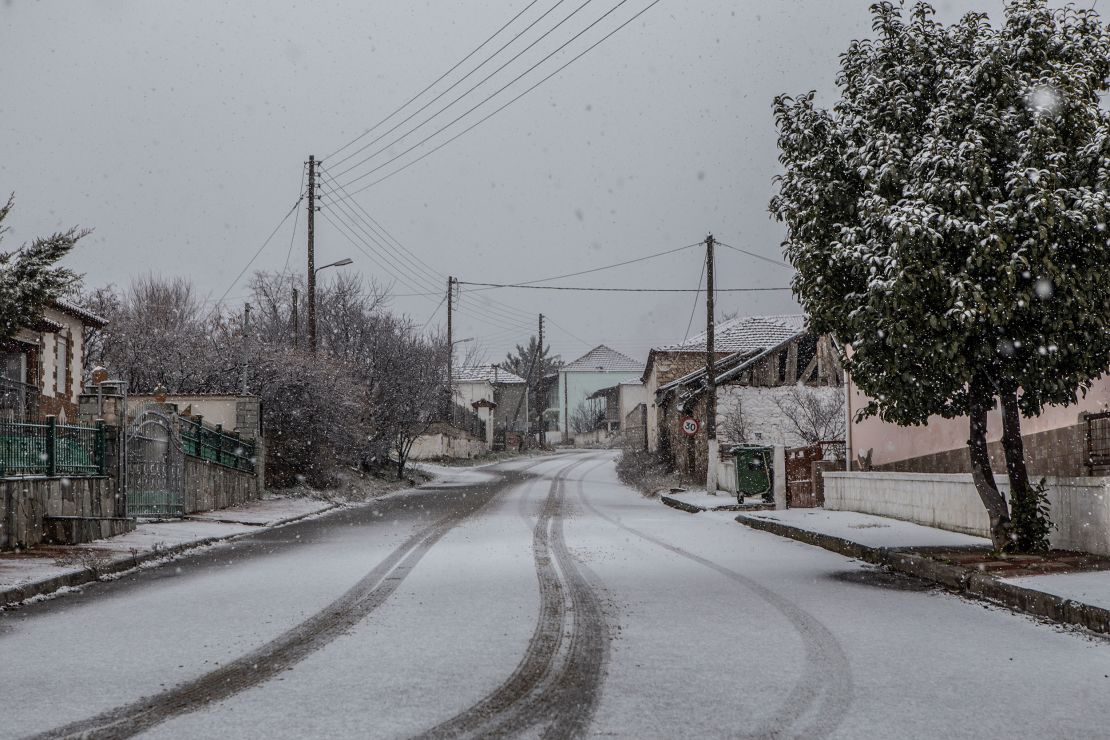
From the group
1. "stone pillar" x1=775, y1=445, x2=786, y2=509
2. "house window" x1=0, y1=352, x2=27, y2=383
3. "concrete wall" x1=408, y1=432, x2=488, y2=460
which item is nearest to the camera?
"stone pillar" x1=775, y1=445, x2=786, y2=509

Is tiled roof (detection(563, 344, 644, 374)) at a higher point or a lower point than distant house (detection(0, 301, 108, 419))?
higher

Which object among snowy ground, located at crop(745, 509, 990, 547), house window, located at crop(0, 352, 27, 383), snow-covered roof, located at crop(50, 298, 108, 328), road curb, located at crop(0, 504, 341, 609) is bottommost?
snowy ground, located at crop(745, 509, 990, 547)

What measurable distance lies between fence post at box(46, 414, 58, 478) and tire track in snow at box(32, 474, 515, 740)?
567 centimetres

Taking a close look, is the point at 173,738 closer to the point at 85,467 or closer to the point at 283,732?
the point at 283,732

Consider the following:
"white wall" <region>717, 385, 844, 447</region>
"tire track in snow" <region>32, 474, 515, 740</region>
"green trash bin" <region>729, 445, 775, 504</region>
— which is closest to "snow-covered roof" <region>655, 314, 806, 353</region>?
"white wall" <region>717, 385, 844, 447</region>

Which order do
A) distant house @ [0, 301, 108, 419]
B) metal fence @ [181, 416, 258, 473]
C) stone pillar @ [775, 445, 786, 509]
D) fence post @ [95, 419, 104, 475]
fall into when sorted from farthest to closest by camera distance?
distant house @ [0, 301, 108, 419] → stone pillar @ [775, 445, 786, 509] → metal fence @ [181, 416, 258, 473] → fence post @ [95, 419, 104, 475]

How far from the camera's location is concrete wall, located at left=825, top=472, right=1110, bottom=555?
1030 cm

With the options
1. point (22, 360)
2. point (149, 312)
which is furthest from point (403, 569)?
point (149, 312)

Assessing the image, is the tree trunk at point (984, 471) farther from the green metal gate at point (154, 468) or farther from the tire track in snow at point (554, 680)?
the green metal gate at point (154, 468)

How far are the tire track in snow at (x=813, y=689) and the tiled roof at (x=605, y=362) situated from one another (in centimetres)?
9988

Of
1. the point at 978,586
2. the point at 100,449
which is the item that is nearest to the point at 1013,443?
the point at 978,586

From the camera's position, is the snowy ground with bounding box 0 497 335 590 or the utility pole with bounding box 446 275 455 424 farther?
the utility pole with bounding box 446 275 455 424

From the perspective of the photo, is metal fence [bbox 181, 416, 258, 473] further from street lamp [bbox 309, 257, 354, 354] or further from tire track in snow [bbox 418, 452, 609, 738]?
tire track in snow [bbox 418, 452, 609, 738]

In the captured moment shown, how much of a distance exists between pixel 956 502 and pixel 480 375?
250ft
